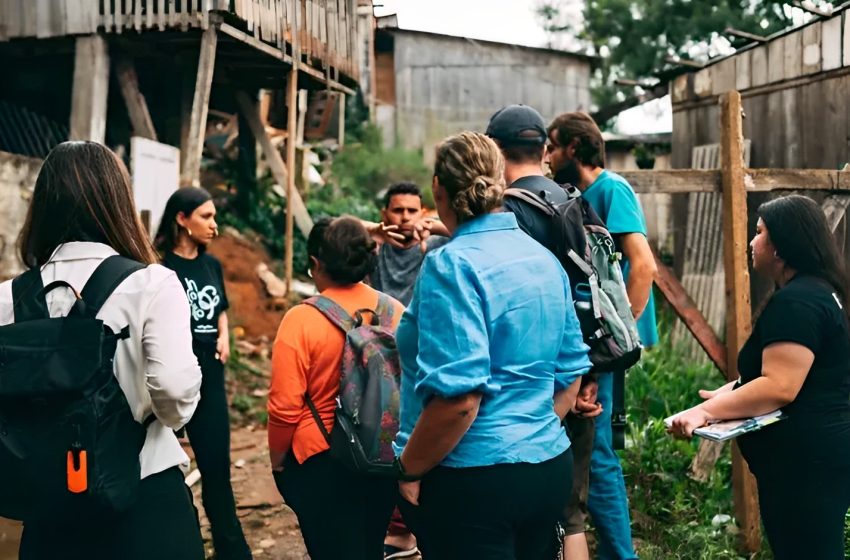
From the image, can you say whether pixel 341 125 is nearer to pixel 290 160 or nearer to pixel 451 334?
pixel 290 160

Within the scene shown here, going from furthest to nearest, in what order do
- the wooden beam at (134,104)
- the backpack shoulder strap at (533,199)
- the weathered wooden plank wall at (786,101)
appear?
the wooden beam at (134,104) < the weathered wooden plank wall at (786,101) < the backpack shoulder strap at (533,199)

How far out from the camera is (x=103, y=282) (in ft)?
7.59

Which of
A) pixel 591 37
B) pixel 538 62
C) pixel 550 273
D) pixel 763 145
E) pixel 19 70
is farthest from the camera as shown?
pixel 591 37

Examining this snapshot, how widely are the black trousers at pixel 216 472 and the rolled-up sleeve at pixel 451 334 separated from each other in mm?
2352

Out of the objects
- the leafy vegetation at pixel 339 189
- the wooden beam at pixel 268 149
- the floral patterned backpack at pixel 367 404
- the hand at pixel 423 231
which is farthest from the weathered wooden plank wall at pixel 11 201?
the floral patterned backpack at pixel 367 404

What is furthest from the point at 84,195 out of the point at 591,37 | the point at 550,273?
the point at 591,37

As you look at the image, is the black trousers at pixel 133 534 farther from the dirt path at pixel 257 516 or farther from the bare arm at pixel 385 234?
the dirt path at pixel 257 516

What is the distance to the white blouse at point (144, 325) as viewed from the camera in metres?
2.32

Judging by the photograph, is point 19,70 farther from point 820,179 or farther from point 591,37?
point 591,37

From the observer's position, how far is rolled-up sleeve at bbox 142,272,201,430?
7.64 ft

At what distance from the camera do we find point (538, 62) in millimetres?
22594

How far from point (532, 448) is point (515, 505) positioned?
0.16 m

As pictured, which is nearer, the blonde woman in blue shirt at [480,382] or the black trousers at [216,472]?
the blonde woman in blue shirt at [480,382]

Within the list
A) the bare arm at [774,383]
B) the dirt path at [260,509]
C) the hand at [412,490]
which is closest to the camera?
the hand at [412,490]
